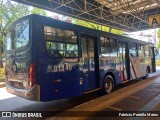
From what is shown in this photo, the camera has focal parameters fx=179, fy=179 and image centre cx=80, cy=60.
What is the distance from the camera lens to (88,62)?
22.6 feet

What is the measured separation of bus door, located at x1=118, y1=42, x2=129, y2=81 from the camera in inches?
357

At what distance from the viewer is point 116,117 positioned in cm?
484

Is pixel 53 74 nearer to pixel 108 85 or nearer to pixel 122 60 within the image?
pixel 108 85

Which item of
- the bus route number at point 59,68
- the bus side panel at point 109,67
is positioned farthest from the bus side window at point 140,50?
the bus route number at point 59,68

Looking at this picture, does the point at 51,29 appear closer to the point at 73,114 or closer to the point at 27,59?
the point at 27,59

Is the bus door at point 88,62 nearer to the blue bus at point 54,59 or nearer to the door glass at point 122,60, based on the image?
the blue bus at point 54,59

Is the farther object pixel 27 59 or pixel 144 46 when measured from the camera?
pixel 144 46

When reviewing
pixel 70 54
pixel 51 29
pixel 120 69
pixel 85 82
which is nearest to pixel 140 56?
pixel 120 69

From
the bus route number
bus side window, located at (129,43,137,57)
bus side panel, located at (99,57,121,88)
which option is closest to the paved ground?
bus side panel, located at (99,57,121,88)

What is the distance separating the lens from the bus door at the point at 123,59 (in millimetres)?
9070

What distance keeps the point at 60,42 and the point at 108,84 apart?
3.54 metres

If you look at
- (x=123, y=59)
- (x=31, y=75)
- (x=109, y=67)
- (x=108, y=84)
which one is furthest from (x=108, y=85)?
(x=31, y=75)

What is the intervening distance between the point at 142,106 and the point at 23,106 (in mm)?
4092

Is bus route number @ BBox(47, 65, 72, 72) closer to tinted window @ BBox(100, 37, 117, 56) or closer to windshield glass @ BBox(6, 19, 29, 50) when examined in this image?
windshield glass @ BBox(6, 19, 29, 50)
